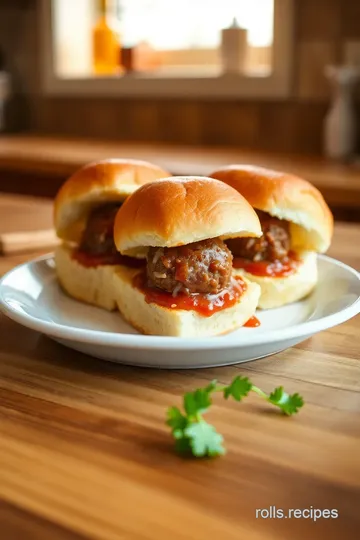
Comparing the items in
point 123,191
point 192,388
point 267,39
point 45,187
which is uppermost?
point 267,39

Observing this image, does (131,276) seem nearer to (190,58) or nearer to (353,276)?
(353,276)

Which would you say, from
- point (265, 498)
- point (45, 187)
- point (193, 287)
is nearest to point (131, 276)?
point (193, 287)

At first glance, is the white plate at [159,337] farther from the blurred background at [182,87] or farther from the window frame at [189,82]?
the window frame at [189,82]

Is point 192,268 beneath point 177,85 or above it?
beneath

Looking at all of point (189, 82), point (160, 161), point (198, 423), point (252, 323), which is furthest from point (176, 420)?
point (189, 82)

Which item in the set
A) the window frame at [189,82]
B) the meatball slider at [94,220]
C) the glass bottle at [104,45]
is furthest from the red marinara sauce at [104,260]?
the glass bottle at [104,45]

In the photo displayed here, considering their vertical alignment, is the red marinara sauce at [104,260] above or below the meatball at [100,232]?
below

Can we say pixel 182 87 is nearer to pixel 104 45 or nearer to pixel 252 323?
pixel 104 45
